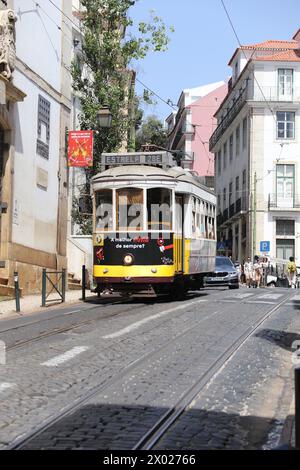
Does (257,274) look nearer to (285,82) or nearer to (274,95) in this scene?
(274,95)

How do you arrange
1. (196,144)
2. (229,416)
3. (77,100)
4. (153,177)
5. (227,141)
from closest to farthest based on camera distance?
1. (229,416)
2. (153,177)
3. (77,100)
4. (227,141)
5. (196,144)

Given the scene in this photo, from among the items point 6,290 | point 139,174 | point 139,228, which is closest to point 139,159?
point 139,174

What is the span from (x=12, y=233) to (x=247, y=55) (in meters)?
36.1

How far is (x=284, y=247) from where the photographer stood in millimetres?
47500

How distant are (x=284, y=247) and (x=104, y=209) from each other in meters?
31.2

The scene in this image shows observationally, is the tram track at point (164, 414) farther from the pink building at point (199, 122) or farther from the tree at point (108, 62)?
the pink building at point (199, 122)

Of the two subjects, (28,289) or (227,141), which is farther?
(227,141)

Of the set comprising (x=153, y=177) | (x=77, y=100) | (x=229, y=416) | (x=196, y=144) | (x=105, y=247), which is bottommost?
(x=229, y=416)

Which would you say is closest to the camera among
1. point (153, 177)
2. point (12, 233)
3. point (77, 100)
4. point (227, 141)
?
point (153, 177)

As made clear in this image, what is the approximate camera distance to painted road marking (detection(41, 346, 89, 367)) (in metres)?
8.62

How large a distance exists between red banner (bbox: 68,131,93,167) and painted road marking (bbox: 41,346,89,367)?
1404 cm
